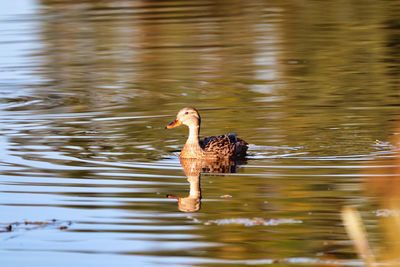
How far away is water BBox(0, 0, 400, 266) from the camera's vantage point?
24.0 feet

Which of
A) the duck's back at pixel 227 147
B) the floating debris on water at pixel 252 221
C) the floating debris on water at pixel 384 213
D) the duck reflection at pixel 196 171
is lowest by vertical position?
the floating debris on water at pixel 252 221

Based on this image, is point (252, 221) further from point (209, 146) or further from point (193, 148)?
point (209, 146)

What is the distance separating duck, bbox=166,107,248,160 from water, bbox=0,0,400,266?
189mm

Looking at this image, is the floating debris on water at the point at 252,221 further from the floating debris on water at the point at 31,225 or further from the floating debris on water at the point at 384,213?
the floating debris on water at the point at 31,225

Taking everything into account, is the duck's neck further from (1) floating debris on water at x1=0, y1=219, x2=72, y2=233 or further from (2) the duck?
(1) floating debris on water at x1=0, y1=219, x2=72, y2=233

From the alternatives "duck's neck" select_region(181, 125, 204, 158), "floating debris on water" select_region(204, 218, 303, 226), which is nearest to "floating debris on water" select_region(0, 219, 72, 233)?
"floating debris on water" select_region(204, 218, 303, 226)

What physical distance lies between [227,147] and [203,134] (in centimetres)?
174

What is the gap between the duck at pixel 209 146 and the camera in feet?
36.6

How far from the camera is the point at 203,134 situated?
12.9m

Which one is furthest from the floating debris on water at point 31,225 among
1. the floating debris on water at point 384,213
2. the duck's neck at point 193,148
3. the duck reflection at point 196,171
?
the duck's neck at point 193,148

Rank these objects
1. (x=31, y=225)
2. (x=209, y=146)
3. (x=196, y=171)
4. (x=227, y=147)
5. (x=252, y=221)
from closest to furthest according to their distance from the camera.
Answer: (x=252, y=221)
(x=31, y=225)
(x=196, y=171)
(x=227, y=147)
(x=209, y=146)

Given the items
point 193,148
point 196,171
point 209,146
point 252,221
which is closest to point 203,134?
point 209,146

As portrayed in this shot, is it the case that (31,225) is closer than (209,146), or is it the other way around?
(31,225)

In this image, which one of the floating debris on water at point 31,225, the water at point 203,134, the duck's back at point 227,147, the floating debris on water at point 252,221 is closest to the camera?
the water at point 203,134
